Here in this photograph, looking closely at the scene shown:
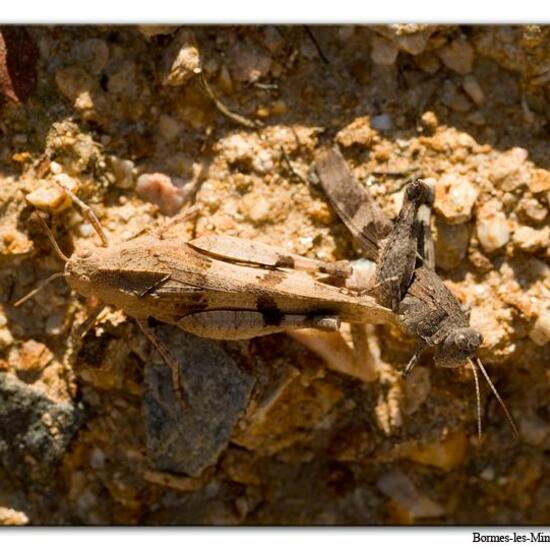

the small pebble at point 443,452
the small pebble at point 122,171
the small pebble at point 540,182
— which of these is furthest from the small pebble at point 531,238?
the small pebble at point 122,171

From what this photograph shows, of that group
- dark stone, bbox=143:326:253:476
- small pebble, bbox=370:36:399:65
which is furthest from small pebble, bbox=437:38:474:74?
dark stone, bbox=143:326:253:476

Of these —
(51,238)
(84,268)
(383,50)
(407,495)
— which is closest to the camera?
(84,268)

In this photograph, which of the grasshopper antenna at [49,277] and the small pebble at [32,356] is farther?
the small pebble at [32,356]

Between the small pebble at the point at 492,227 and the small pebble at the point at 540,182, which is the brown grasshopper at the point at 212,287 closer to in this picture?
the small pebble at the point at 492,227

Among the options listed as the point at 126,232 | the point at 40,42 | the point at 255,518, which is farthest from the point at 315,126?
the point at 255,518

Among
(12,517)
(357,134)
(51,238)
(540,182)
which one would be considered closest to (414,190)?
(357,134)

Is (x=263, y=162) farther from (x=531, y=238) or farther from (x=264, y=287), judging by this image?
(x=531, y=238)

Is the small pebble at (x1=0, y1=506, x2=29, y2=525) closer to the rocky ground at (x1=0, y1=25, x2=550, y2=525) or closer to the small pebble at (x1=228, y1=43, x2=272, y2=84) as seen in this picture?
the rocky ground at (x1=0, y1=25, x2=550, y2=525)
